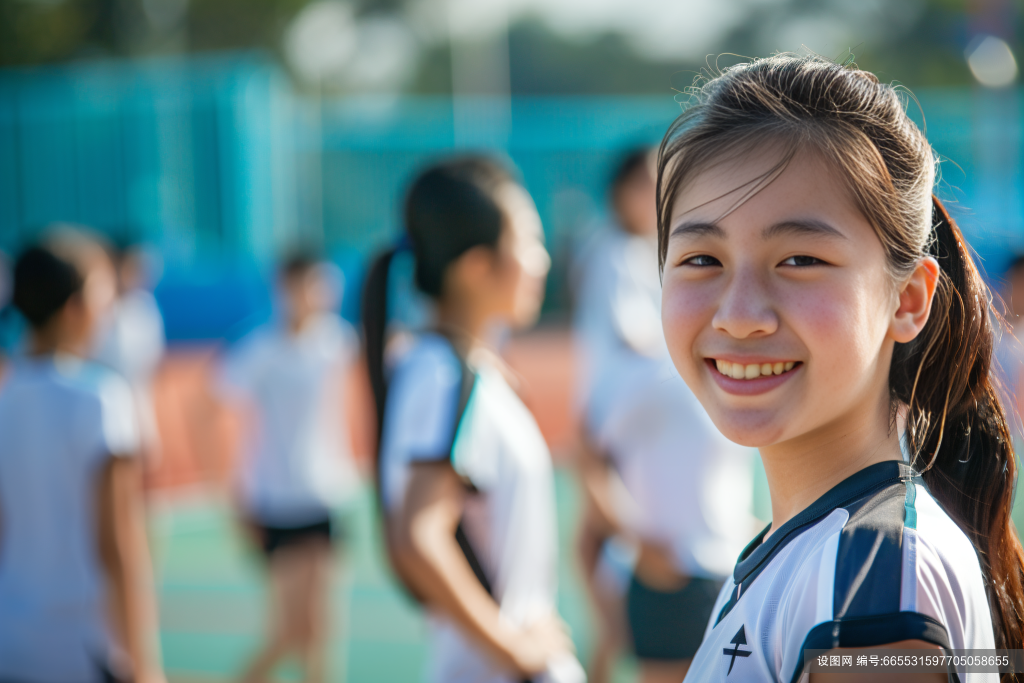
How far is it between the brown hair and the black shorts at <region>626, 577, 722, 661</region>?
195 centimetres

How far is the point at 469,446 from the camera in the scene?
2.13 metres

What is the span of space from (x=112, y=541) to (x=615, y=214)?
7.58ft

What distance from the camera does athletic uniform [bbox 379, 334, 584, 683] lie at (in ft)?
6.96

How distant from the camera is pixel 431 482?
2084 millimetres

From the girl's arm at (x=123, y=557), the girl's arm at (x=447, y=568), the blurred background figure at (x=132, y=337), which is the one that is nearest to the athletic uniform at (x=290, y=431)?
the blurred background figure at (x=132, y=337)

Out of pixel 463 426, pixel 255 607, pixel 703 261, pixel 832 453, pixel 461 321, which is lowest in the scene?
pixel 255 607

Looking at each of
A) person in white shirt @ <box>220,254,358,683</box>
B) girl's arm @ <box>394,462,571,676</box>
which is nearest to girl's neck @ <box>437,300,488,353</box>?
girl's arm @ <box>394,462,571,676</box>

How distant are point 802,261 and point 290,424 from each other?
4066mm

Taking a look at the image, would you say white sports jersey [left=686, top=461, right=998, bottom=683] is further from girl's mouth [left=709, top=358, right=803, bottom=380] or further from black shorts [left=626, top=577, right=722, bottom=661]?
black shorts [left=626, top=577, right=722, bottom=661]

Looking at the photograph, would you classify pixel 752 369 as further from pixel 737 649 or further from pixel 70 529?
pixel 70 529

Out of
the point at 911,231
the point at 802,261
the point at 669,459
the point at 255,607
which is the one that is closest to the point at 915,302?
the point at 911,231

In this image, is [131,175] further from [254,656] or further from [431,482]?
[431,482]

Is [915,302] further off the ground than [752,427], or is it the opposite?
[915,302]

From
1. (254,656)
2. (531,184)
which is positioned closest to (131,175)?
(531,184)
